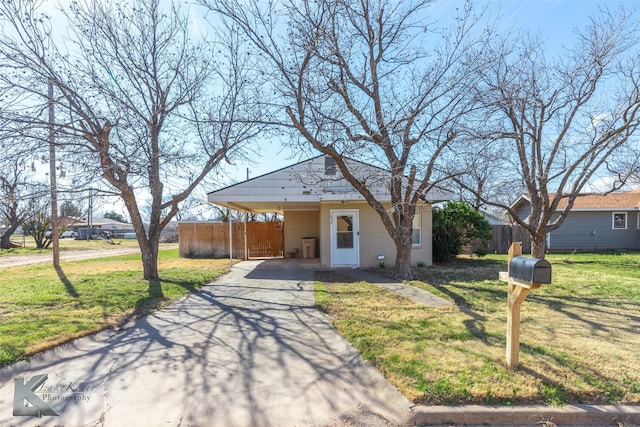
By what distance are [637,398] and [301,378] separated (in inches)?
117

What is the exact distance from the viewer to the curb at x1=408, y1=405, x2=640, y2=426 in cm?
289

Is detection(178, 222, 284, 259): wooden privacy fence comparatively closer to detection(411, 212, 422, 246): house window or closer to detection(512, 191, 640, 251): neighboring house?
detection(411, 212, 422, 246): house window

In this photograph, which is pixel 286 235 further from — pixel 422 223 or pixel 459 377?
pixel 459 377

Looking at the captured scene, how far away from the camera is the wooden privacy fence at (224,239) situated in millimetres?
18234

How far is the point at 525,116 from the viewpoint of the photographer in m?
10.5

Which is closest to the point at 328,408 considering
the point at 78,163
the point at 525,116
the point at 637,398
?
the point at 637,398

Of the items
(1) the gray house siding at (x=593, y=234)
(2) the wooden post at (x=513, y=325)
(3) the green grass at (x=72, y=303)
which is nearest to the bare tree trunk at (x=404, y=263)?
(3) the green grass at (x=72, y=303)

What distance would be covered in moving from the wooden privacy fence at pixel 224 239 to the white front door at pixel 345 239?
656 cm

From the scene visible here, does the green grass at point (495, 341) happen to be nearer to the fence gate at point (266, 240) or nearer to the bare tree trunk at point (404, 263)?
the bare tree trunk at point (404, 263)

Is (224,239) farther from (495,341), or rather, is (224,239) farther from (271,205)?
(495,341)

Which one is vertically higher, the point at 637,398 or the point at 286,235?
the point at 286,235

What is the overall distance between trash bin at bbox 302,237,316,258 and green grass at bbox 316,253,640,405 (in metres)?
7.77

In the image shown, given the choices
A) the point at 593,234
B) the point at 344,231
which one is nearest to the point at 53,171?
the point at 344,231

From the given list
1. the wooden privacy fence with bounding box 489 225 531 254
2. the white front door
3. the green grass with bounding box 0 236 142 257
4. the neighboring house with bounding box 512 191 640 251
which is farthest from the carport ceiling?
the green grass with bounding box 0 236 142 257
